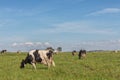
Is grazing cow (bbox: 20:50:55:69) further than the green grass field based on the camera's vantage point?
Yes

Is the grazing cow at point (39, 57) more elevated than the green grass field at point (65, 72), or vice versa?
the grazing cow at point (39, 57)

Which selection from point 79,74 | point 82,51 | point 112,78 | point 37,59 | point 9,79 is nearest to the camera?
point 9,79

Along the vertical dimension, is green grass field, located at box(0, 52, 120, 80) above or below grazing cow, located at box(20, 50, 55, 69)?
below

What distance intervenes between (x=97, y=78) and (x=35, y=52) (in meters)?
11.2

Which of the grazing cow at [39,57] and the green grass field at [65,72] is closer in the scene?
the green grass field at [65,72]

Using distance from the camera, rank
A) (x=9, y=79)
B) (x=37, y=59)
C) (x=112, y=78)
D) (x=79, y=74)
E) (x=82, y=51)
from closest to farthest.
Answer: (x=9, y=79) < (x=112, y=78) < (x=79, y=74) < (x=37, y=59) < (x=82, y=51)

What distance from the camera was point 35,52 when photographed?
32.3 meters

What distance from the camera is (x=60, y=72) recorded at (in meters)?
26.7

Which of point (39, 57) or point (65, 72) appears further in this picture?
point (39, 57)

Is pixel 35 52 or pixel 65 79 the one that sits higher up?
pixel 35 52

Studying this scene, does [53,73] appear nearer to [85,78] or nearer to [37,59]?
[85,78]

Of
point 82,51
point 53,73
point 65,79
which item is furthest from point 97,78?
point 82,51

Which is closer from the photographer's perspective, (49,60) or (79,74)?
(79,74)

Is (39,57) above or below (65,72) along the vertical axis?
above
